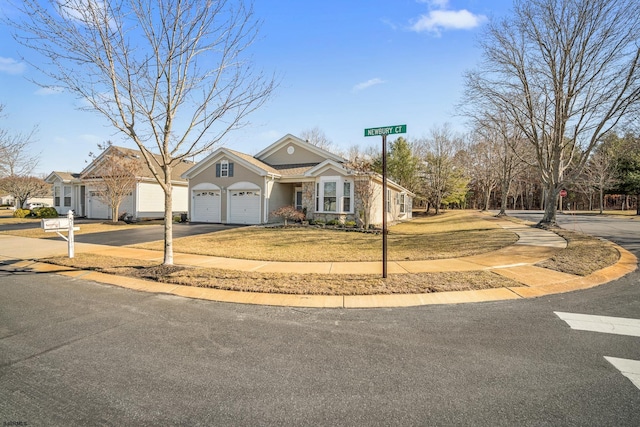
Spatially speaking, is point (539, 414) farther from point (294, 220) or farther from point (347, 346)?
point (294, 220)

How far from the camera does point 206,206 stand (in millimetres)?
21562

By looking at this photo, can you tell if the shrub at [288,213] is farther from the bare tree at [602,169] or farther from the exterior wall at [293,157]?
the bare tree at [602,169]

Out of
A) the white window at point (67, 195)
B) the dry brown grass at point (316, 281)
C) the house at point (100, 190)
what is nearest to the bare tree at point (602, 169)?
the dry brown grass at point (316, 281)

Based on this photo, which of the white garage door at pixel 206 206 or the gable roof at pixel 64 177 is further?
the gable roof at pixel 64 177

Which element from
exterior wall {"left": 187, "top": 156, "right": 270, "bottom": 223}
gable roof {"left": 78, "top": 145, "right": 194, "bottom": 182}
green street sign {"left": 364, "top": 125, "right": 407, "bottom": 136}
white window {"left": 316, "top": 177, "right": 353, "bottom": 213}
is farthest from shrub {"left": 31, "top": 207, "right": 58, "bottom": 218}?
green street sign {"left": 364, "top": 125, "right": 407, "bottom": 136}

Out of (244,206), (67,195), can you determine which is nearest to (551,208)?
(244,206)

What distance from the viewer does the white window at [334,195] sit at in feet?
60.4

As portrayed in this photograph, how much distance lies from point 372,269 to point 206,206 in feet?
56.6

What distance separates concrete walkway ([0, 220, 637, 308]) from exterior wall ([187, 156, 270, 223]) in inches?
382

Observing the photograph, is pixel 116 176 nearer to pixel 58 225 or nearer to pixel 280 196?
pixel 280 196

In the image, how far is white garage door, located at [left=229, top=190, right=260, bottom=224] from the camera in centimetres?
1991

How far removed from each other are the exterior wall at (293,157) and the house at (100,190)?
349 inches

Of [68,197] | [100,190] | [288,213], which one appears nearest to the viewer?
[288,213]

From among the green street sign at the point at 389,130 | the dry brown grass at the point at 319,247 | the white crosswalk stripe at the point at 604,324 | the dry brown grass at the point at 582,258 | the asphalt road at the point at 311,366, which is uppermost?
the green street sign at the point at 389,130
